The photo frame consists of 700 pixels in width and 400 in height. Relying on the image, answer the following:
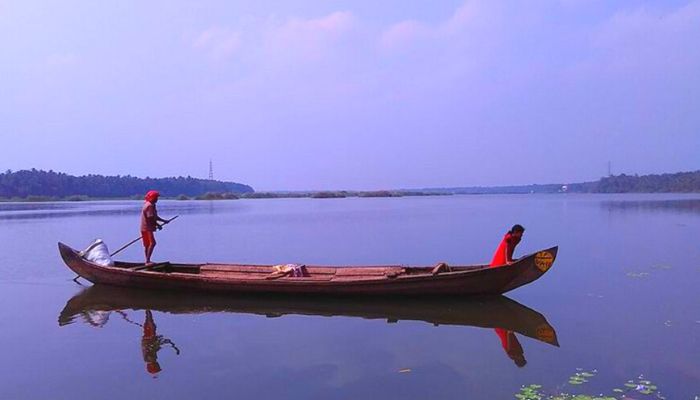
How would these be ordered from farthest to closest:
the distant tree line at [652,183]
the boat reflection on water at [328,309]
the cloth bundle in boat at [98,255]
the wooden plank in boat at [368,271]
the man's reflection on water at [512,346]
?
the distant tree line at [652,183]
the cloth bundle in boat at [98,255]
the wooden plank in boat at [368,271]
the boat reflection on water at [328,309]
the man's reflection on water at [512,346]

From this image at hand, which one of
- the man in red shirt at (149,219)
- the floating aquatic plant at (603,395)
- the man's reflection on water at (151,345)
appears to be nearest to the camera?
the floating aquatic plant at (603,395)

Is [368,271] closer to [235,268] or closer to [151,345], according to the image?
[235,268]

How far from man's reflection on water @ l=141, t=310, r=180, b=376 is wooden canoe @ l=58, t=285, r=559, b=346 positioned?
116cm

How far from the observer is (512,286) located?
10867 mm

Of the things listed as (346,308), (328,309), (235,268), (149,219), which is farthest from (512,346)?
(149,219)

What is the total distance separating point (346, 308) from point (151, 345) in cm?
372

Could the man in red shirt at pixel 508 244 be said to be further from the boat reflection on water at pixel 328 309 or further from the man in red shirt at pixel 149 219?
the man in red shirt at pixel 149 219

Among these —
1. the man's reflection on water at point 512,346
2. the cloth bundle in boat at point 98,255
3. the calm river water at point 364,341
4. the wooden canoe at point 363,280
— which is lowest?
the man's reflection on water at point 512,346

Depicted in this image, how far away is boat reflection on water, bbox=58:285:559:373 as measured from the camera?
9398 millimetres

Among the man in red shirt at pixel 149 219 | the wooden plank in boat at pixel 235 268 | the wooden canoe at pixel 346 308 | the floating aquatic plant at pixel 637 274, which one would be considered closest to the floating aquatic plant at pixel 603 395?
the wooden canoe at pixel 346 308

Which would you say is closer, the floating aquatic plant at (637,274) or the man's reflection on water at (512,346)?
the man's reflection on water at (512,346)

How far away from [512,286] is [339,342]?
398 centimetres

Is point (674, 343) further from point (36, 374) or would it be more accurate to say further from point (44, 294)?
point (44, 294)

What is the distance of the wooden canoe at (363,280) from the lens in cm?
1059
